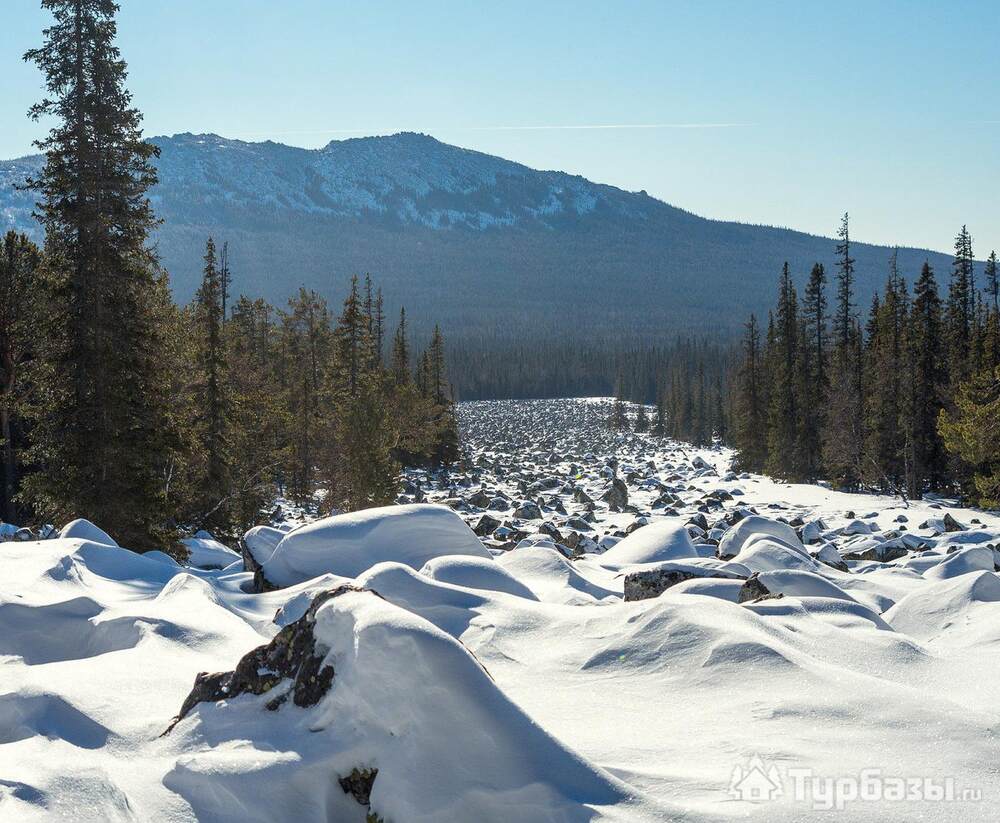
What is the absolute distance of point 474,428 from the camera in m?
87.1

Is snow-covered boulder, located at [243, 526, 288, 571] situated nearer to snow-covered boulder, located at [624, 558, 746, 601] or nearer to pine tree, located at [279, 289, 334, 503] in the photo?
snow-covered boulder, located at [624, 558, 746, 601]

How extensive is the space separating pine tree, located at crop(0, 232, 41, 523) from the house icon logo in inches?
786

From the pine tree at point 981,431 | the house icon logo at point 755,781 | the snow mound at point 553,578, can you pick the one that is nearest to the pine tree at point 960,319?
the pine tree at point 981,431

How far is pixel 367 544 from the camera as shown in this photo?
324 inches

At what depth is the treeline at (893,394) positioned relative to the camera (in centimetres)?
3170

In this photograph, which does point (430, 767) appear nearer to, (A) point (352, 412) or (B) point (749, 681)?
(B) point (749, 681)

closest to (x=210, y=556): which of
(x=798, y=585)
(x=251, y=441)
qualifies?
(x=798, y=585)

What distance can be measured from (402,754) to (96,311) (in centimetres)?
1490

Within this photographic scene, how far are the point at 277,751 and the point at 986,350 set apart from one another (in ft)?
126

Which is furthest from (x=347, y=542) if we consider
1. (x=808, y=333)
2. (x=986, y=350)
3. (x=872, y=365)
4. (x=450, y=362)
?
(x=450, y=362)

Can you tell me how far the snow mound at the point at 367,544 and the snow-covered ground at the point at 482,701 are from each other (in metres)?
0.73

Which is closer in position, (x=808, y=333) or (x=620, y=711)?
(x=620, y=711)

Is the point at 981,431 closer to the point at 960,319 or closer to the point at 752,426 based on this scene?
the point at 960,319

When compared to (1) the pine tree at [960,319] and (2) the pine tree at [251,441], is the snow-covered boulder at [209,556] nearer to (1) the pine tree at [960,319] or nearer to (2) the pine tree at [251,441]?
(2) the pine tree at [251,441]
